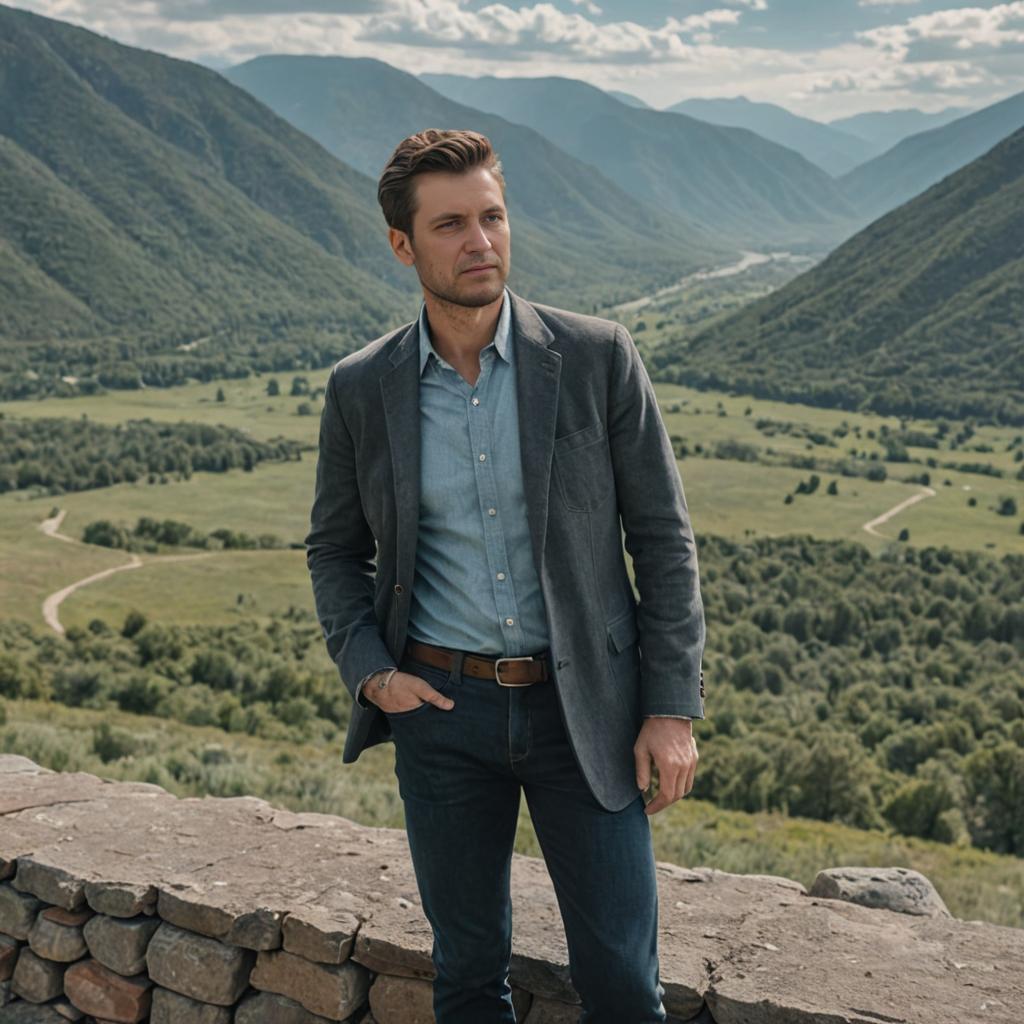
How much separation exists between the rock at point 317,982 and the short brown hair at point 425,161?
2411mm

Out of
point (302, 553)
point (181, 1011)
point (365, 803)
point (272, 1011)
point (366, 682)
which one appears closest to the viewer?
point (366, 682)

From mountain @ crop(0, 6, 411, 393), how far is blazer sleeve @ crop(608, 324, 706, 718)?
115108 mm

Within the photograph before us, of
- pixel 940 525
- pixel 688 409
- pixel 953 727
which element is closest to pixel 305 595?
pixel 953 727

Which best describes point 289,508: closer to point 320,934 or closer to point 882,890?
point 882,890

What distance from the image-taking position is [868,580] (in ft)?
157

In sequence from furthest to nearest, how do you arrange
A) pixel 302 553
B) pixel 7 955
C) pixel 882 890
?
pixel 302 553
pixel 882 890
pixel 7 955

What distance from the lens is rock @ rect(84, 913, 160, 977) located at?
13.9 feet

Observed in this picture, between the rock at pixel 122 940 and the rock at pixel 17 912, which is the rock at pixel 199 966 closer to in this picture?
the rock at pixel 122 940

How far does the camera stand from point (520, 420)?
3.02 metres

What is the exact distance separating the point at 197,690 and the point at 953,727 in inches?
618

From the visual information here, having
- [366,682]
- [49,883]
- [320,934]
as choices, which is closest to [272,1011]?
[320,934]

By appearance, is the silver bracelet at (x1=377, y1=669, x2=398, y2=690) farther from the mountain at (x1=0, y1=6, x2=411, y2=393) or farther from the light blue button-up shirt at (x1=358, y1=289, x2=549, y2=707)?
the mountain at (x1=0, y1=6, x2=411, y2=393)

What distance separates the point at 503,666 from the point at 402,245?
44.5 inches

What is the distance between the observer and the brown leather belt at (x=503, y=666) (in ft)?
9.90
